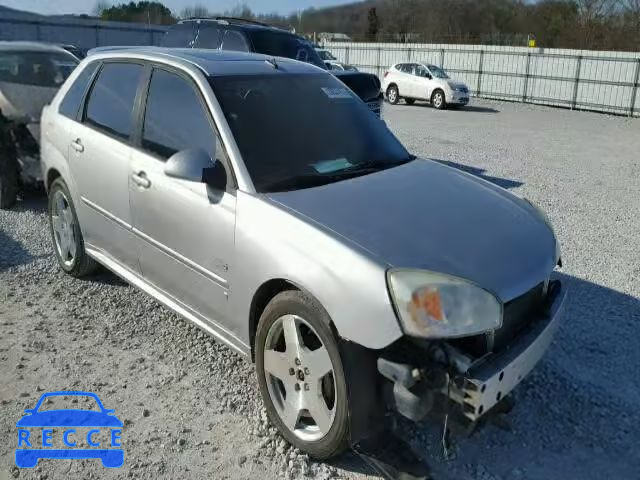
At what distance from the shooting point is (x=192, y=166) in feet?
9.86

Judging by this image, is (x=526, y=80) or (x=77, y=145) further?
(x=526, y=80)

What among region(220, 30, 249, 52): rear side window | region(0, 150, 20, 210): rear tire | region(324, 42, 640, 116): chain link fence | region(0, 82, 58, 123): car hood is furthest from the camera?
region(324, 42, 640, 116): chain link fence

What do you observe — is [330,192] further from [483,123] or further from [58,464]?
[483,123]

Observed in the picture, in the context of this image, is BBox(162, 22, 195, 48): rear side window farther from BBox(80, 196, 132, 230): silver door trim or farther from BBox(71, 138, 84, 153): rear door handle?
BBox(80, 196, 132, 230): silver door trim

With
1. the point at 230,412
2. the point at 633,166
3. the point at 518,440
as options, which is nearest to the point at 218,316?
the point at 230,412

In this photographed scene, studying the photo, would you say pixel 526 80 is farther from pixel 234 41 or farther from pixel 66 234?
pixel 66 234

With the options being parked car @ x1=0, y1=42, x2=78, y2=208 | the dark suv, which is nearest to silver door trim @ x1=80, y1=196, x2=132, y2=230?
parked car @ x1=0, y1=42, x2=78, y2=208

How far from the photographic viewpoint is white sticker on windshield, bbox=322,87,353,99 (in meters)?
3.87

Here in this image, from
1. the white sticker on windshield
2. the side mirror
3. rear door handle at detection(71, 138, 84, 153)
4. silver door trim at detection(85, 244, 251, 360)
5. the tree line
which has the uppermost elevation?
the tree line

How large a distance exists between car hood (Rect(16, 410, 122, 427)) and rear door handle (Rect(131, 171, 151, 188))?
4.47 feet

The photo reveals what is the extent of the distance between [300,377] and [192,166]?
Result: 4.01ft

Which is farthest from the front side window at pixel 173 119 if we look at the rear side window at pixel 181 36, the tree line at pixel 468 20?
the tree line at pixel 468 20

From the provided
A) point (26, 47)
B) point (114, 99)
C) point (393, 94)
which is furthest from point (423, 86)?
point (114, 99)

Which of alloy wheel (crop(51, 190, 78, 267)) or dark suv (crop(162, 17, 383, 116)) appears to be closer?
alloy wheel (crop(51, 190, 78, 267))
